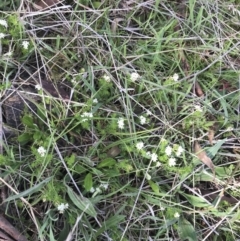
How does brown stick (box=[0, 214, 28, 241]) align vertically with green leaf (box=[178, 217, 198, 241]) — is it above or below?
above

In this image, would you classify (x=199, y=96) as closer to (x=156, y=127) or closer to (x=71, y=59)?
(x=156, y=127)

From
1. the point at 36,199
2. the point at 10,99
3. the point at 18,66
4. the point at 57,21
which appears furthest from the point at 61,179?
the point at 57,21

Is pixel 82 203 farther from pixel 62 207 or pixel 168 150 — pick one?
pixel 168 150

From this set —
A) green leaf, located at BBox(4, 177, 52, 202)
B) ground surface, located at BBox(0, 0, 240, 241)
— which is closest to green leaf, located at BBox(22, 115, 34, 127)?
ground surface, located at BBox(0, 0, 240, 241)

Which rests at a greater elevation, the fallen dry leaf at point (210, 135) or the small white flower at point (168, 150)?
the small white flower at point (168, 150)

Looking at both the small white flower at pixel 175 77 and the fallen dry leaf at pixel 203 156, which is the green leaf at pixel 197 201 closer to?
the fallen dry leaf at pixel 203 156

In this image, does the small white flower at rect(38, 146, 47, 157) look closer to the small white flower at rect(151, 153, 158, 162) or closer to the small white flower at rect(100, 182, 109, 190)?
the small white flower at rect(100, 182, 109, 190)

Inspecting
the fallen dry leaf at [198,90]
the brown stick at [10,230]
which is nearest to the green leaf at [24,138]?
the brown stick at [10,230]

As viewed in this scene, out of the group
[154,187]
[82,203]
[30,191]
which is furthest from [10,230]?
[154,187]
